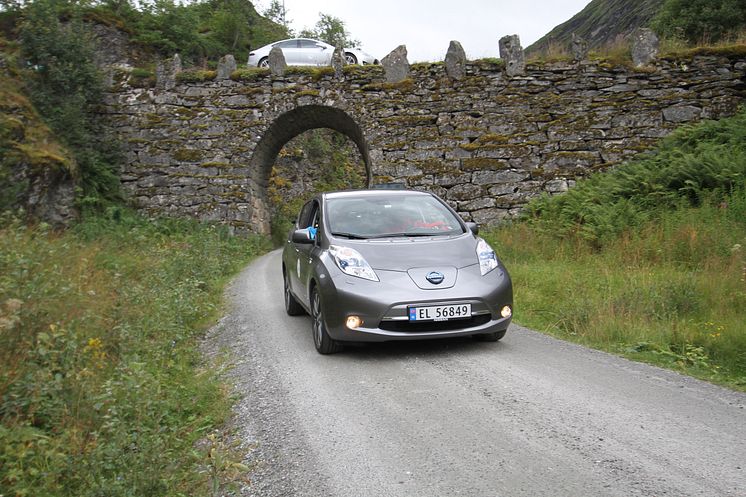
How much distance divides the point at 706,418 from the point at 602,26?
63566mm

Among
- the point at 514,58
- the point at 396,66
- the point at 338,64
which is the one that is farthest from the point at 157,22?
the point at 514,58

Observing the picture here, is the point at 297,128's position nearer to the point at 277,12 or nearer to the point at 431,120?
the point at 431,120

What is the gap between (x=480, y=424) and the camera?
12.4 ft

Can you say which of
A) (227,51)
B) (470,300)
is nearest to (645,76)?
(470,300)

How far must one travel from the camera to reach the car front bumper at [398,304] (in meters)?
5.21

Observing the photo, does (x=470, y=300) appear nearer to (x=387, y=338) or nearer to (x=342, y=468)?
(x=387, y=338)

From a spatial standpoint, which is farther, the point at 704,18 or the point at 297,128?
the point at 704,18

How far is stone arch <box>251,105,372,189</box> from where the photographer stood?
15828 mm

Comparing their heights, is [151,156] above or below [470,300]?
above

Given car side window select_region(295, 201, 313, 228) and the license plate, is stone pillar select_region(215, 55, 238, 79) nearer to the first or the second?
car side window select_region(295, 201, 313, 228)

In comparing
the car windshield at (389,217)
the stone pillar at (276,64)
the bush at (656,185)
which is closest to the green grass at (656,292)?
the bush at (656,185)

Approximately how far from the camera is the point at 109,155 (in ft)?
52.1

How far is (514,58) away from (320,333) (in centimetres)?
1153

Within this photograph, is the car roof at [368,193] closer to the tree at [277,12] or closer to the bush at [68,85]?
the bush at [68,85]
